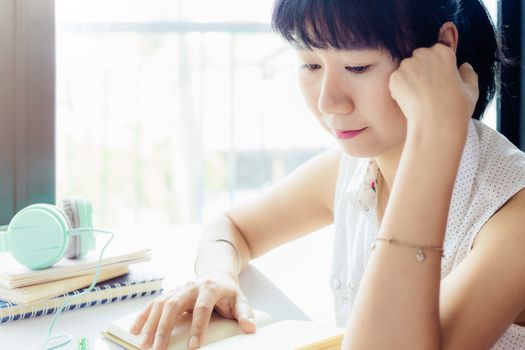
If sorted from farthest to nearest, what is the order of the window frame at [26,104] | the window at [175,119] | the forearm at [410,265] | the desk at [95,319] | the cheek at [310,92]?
the window at [175,119], the window frame at [26,104], the cheek at [310,92], the desk at [95,319], the forearm at [410,265]

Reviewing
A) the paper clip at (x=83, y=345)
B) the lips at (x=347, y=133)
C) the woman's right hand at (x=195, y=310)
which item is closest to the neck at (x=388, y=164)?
the lips at (x=347, y=133)

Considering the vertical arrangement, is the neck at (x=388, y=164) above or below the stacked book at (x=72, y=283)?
above

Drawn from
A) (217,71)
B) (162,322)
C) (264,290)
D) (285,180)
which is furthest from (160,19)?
(162,322)

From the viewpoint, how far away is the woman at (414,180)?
70 cm

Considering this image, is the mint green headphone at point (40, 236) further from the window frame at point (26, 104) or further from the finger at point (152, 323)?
the window frame at point (26, 104)

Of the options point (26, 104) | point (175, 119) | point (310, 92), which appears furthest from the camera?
point (175, 119)

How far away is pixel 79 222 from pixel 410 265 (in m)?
0.59

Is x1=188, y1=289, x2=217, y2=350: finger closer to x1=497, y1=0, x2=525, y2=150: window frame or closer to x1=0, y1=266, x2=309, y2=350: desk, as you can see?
x1=0, y1=266, x2=309, y2=350: desk

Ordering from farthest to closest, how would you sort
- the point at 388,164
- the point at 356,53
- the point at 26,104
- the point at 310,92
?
the point at 26,104, the point at 388,164, the point at 310,92, the point at 356,53

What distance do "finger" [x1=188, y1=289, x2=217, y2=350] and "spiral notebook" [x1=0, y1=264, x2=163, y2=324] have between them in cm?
19

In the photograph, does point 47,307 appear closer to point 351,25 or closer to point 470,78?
point 351,25

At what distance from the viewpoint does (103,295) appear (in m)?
0.94

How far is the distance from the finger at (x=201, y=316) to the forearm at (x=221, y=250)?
0.13 meters

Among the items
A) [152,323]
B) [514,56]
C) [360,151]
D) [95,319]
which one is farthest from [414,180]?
[514,56]
